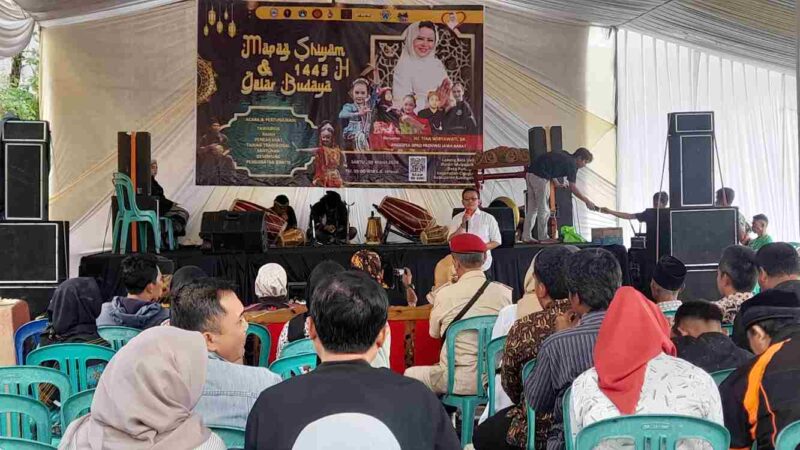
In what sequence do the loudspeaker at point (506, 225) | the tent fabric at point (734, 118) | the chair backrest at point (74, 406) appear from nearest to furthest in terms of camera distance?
the chair backrest at point (74, 406) < the loudspeaker at point (506, 225) < the tent fabric at point (734, 118)

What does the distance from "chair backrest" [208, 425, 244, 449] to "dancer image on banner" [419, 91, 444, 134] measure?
32.5 feet

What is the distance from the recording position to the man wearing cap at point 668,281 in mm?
4168

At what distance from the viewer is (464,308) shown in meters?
3.87

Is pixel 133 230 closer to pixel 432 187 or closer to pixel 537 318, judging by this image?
pixel 432 187

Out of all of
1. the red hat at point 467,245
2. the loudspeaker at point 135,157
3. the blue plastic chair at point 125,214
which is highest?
the loudspeaker at point 135,157

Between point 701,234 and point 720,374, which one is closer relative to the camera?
point 720,374

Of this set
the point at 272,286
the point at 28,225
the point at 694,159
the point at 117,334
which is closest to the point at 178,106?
the point at 28,225

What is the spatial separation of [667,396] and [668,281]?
2.25m

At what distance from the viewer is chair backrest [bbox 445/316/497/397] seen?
3721 mm

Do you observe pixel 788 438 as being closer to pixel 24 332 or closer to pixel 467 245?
pixel 467 245

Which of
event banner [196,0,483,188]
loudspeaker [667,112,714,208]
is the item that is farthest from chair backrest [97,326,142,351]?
event banner [196,0,483,188]

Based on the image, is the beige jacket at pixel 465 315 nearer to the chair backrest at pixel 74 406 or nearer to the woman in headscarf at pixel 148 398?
the chair backrest at pixel 74 406

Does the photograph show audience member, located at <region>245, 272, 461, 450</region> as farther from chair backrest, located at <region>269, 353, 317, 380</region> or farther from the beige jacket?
the beige jacket

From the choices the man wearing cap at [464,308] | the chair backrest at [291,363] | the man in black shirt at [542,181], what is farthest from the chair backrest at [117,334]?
the man in black shirt at [542,181]
